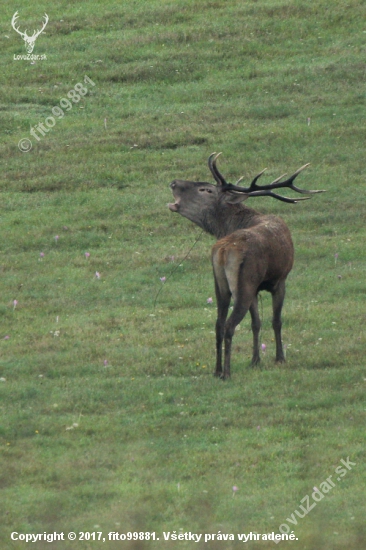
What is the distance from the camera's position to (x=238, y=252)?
1086cm

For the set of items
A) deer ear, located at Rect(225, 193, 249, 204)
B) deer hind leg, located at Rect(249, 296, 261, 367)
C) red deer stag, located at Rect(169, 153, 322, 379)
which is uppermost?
deer ear, located at Rect(225, 193, 249, 204)

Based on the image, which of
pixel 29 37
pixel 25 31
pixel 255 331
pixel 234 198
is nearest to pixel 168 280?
pixel 234 198

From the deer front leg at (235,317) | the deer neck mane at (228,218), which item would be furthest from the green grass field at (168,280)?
the deer neck mane at (228,218)

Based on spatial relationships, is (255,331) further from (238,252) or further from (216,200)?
(216,200)

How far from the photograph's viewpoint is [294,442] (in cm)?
929

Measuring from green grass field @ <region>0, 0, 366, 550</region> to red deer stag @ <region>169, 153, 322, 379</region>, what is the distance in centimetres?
59

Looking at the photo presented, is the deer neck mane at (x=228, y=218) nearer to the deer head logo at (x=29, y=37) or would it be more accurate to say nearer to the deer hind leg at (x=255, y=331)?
the deer hind leg at (x=255, y=331)

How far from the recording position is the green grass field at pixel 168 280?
331 inches

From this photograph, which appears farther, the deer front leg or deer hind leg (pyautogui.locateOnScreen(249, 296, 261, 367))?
deer hind leg (pyautogui.locateOnScreen(249, 296, 261, 367))

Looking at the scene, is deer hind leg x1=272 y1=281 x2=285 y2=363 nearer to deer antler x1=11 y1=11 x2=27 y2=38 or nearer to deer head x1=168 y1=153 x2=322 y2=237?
deer head x1=168 y1=153 x2=322 y2=237

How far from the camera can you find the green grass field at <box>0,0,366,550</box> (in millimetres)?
8406

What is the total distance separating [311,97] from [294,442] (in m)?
15.8

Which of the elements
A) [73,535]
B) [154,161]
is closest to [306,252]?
[154,161]

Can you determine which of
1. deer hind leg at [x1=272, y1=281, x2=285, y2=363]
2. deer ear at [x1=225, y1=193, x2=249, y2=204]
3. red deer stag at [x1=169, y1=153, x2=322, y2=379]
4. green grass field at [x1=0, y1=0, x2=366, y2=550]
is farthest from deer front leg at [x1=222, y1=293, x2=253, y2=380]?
deer ear at [x1=225, y1=193, x2=249, y2=204]
